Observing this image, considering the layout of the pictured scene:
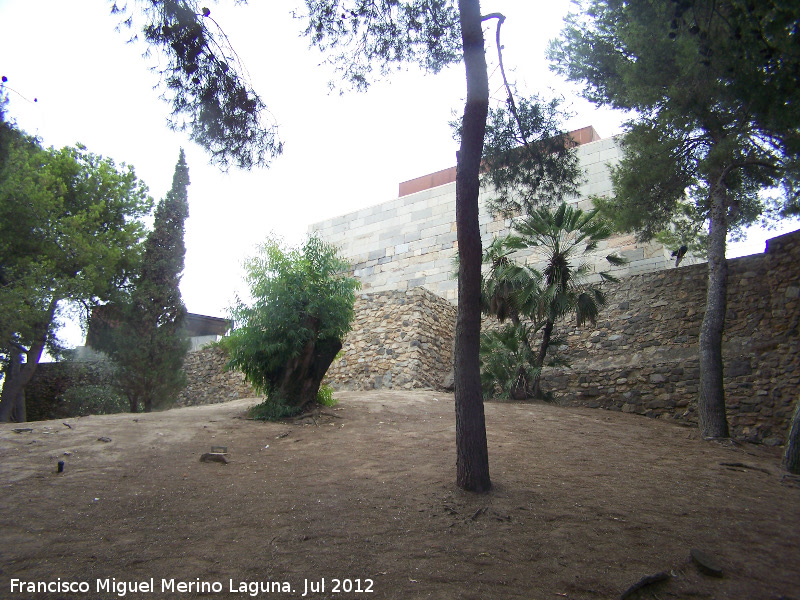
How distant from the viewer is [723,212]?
9.45 meters

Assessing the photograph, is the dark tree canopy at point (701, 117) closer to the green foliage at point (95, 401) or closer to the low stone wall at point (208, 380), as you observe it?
the low stone wall at point (208, 380)

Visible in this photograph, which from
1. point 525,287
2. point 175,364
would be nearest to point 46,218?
point 175,364

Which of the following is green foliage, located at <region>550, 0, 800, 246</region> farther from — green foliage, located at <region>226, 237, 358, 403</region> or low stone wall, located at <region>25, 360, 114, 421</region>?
low stone wall, located at <region>25, 360, 114, 421</region>

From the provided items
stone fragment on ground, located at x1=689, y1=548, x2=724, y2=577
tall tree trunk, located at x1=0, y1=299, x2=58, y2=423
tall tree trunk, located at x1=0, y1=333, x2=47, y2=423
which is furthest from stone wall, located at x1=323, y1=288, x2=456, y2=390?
stone fragment on ground, located at x1=689, y1=548, x2=724, y2=577

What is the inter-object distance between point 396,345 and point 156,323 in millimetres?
7386

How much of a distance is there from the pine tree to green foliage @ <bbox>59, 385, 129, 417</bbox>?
54cm

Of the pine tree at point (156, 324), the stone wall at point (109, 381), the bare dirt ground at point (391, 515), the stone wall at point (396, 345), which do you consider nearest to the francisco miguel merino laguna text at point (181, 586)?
the bare dirt ground at point (391, 515)

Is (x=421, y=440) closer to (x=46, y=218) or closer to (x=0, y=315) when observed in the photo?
(x=0, y=315)

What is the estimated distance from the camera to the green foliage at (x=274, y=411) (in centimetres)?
906

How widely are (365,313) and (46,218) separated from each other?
31.5ft

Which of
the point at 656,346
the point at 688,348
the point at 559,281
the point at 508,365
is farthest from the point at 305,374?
the point at 688,348

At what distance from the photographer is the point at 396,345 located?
13.6 meters

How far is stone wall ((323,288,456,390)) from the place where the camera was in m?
13.2

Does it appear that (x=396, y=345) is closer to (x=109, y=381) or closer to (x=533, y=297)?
(x=533, y=297)
